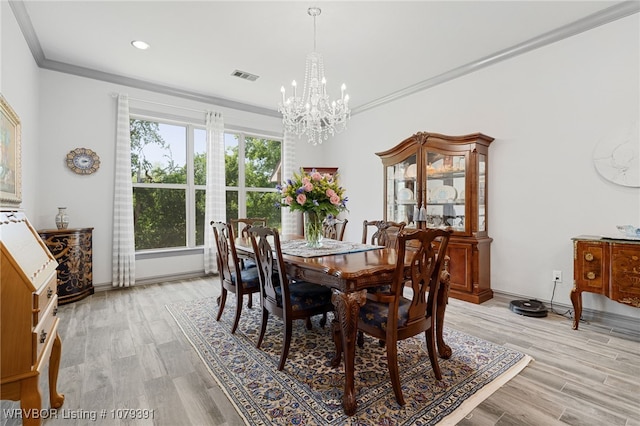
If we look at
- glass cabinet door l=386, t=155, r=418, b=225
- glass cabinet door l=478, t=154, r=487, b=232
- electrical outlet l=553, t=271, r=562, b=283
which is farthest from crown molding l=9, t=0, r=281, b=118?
electrical outlet l=553, t=271, r=562, b=283

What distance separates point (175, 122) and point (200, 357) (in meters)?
3.68

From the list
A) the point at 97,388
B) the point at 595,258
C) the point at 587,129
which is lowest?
the point at 97,388

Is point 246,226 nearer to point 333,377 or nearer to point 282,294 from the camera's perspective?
point 282,294

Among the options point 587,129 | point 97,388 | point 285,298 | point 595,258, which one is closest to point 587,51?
point 587,129

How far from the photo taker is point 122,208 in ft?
13.5

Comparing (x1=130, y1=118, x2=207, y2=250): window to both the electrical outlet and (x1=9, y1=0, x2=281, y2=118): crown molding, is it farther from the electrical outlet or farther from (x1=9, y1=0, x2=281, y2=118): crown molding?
the electrical outlet

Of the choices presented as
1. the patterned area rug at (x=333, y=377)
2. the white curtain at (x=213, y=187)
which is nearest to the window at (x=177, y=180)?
the white curtain at (x=213, y=187)

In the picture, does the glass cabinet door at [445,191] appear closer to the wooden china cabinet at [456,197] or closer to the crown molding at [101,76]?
the wooden china cabinet at [456,197]

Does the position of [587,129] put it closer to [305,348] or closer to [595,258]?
[595,258]

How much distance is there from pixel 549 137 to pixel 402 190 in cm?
178

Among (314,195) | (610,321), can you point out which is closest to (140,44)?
(314,195)

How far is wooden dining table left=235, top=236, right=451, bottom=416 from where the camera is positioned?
1706mm

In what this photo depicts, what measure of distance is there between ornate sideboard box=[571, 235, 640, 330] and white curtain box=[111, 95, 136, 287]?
16.7 feet

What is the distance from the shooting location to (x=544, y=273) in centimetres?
329
